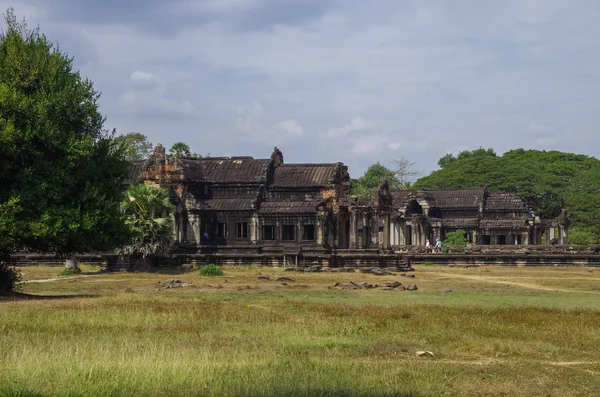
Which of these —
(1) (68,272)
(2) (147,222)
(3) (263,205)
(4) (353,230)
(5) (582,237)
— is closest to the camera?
(1) (68,272)

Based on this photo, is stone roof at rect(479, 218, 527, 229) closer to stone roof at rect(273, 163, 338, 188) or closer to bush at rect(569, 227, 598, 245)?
bush at rect(569, 227, 598, 245)

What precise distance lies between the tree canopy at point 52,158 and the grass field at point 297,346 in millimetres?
2642

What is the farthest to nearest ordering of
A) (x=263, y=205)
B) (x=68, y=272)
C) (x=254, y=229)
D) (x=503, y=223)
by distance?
(x=503, y=223), (x=263, y=205), (x=254, y=229), (x=68, y=272)

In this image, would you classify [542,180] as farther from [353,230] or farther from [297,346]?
[297,346]

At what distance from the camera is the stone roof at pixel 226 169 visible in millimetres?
65312

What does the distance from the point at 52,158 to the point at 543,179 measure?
81.9m

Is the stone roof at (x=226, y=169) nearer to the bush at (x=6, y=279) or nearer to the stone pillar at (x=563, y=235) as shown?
the stone pillar at (x=563, y=235)

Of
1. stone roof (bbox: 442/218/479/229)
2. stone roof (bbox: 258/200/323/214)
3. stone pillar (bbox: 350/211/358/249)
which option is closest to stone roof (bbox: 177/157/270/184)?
stone roof (bbox: 258/200/323/214)

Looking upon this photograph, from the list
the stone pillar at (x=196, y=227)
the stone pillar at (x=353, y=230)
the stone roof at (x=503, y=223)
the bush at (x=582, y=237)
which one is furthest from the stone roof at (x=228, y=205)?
the bush at (x=582, y=237)

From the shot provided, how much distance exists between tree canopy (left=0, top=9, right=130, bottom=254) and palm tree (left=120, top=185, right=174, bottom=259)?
1806cm

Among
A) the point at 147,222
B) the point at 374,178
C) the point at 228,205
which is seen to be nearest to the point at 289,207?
the point at 228,205

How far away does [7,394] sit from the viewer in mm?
11328

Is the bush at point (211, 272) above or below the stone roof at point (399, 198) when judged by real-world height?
below

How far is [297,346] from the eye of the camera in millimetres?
17234
